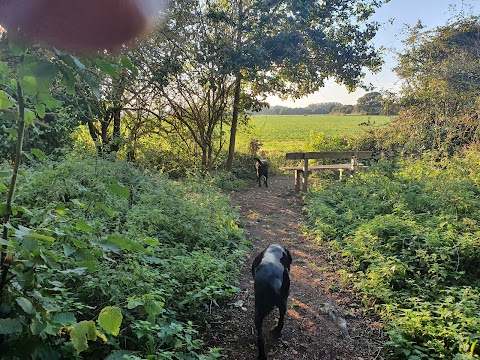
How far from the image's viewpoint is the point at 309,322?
149 inches

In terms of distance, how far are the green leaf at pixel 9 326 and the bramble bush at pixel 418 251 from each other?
10.2 feet

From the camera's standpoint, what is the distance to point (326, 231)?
6285mm

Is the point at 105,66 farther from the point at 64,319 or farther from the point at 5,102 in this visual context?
the point at 64,319

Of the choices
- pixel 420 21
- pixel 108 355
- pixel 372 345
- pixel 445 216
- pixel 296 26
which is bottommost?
pixel 372 345

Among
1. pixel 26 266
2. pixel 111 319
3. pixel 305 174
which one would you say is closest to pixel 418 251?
pixel 111 319

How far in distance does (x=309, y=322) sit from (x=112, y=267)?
223cm

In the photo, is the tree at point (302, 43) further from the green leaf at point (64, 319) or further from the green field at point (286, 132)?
the green leaf at point (64, 319)

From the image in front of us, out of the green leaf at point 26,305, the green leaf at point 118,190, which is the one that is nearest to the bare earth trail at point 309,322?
the green leaf at point 26,305

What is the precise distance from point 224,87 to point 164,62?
2565mm

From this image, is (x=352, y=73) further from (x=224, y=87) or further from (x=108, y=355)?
(x=108, y=355)

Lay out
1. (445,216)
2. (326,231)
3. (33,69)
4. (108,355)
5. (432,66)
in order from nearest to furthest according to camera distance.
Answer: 1. (33,69)
2. (108,355)
3. (445,216)
4. (326,231)
5. (432,66)

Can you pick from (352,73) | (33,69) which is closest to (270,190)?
(352,73)

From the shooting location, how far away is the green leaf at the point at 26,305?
138 centimetres

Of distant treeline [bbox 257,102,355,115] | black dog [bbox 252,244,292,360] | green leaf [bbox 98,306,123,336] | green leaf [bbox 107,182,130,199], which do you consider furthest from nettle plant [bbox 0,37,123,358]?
distant treeline [bbox 257,102,355,115]
